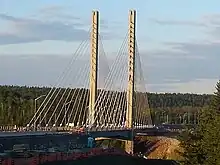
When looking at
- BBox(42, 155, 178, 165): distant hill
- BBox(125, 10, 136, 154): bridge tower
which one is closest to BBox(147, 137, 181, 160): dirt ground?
BBox(125, 10, 136, 154): bridge tower

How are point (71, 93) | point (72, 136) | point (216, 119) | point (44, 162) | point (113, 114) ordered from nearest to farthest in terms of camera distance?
1. point (216, 119)
2. point (44, 162)
3. point (72, 136)
4. point (113, 114)
5. point (71, 93)

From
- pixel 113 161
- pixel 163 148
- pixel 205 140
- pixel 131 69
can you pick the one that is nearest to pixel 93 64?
pixel 131 69

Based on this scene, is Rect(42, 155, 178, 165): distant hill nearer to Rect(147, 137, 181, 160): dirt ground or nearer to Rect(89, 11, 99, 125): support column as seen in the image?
Rect(89, 11, 99, 125): support column

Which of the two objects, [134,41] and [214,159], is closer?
[214,159]

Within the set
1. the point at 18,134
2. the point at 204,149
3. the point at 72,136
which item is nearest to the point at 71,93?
the point at 72,136

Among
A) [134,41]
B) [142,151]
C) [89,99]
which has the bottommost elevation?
[142,151]

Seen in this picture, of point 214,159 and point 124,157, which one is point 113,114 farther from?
point 214,159
